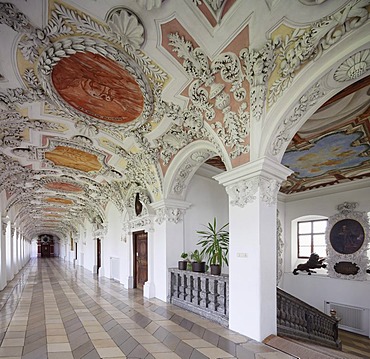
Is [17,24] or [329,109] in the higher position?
[17,24]

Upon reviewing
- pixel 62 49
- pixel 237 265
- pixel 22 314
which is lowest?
pixel 22 314

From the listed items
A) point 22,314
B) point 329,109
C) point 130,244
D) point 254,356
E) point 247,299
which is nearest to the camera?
point 254,356

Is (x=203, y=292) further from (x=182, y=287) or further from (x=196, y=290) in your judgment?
(x=182, y=287)

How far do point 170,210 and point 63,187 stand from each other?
7.97 m

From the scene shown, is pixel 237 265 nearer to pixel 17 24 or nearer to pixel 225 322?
pixel 225 322

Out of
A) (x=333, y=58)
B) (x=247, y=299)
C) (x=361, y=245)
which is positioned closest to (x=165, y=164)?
(x=247, y=299)

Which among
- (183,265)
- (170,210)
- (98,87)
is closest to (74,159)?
(170,210)

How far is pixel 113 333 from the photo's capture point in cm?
481

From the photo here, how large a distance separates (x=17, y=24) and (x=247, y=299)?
535cm

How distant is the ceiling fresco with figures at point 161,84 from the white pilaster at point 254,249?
1.37 feet

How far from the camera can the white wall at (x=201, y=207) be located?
26.5ft

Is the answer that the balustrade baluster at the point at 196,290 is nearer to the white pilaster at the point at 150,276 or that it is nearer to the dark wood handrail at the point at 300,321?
the dark wood handrail at the point at 300,321

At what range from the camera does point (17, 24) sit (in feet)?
11.5

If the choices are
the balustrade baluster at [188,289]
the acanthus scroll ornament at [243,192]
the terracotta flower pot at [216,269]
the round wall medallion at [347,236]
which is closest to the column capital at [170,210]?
the balustrade baluster at [188,289]
